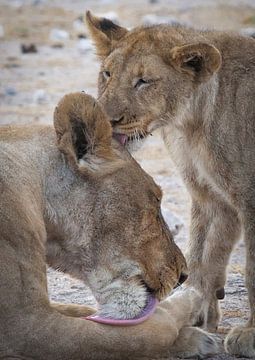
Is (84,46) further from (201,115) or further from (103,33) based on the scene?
(201,115)

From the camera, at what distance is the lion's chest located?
4.11m

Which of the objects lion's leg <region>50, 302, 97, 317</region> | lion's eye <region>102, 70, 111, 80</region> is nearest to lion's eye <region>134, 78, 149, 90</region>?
lion's eye <region>102, 70, 111, 80</region>

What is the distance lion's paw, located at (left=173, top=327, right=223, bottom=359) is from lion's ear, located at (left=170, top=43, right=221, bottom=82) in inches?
42.2

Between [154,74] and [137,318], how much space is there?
45.6 inches

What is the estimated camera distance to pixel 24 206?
3.21 m

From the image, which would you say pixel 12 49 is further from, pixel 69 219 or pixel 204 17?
pixel 69 219

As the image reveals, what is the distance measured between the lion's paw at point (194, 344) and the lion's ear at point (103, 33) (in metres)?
1.32

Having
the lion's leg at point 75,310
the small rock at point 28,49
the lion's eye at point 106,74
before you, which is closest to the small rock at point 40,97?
the small rock at point 28,49

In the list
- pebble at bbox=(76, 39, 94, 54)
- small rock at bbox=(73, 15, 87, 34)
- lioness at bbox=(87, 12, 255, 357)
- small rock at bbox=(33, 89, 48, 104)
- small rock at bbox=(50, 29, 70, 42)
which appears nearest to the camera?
lioness at bbox=(87, 12, 255, 357)

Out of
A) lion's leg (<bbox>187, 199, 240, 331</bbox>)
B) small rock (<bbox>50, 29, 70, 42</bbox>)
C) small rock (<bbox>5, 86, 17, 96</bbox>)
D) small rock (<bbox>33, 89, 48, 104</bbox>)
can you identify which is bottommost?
small rock (<bbox>50, 29, 70, 42</bbox>)

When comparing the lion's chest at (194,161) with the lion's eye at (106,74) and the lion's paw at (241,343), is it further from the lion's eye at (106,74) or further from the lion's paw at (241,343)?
the lion's paw at (241,343)

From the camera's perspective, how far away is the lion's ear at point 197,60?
414 centimetres

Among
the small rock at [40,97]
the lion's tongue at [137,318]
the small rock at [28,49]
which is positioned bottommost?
the small rock at [28,49]

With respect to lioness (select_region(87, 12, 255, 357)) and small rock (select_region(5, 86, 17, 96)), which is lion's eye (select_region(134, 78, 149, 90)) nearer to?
lioness (select_region(87, 12, 255, 357))
